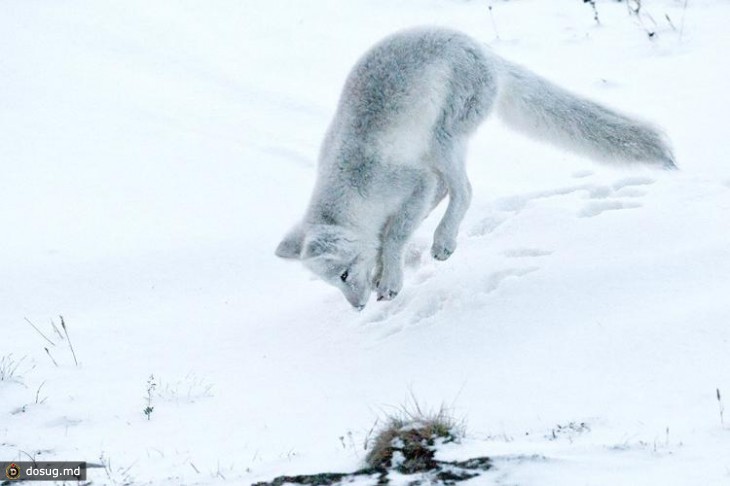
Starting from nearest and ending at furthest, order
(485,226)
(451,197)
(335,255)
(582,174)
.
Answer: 1. (335,255)
2. (451,197)
3. (485,226)
4. (582,174)

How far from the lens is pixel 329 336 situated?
5855 millimetres

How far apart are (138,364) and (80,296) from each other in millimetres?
1286

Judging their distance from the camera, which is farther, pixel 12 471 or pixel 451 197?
pixel 451 197

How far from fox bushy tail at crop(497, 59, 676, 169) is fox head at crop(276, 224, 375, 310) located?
1481 mm

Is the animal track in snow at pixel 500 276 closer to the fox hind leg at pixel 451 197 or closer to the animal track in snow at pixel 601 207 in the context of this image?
the fox hind leg at pixel 451 197

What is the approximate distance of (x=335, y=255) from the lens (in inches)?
209

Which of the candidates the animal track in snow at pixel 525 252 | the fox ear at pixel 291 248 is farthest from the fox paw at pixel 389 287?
the animal track in snow at pixel 525 252

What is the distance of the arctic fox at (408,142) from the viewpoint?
5543 mm

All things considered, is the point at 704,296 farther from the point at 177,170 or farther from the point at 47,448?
the point at 177,170

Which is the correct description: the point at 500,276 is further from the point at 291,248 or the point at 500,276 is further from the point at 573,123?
the point at 291,248

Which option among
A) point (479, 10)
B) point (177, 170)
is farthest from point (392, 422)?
point (479, 10)

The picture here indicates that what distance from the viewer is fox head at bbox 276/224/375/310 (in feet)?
17.1

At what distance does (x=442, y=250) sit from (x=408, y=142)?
0.74 metres

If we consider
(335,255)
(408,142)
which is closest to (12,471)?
(335,255)
